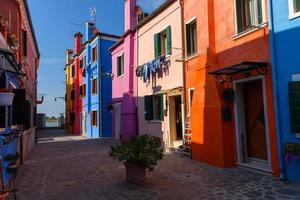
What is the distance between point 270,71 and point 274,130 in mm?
1531

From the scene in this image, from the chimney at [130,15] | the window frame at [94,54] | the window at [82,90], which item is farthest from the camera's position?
the window at [82,90]

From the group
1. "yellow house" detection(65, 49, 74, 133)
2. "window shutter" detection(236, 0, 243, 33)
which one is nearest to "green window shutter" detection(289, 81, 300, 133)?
"window shutter" detection(236, 0, 243, 33)

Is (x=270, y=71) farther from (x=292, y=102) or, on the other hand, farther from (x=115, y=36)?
(x=115, y=36)

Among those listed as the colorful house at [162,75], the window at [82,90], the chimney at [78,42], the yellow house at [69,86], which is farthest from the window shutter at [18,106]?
the yellow house at [69,86]

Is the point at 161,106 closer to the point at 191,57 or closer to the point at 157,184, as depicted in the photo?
the point at 191,57

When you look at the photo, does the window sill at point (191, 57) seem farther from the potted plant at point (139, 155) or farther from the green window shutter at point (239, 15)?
the potted plant at point (139, 155)

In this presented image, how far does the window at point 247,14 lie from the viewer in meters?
8.37

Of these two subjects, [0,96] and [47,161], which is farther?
[47,161]

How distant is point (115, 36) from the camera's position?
985 inches

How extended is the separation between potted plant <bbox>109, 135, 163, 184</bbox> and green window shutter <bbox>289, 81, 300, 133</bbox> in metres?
3.22

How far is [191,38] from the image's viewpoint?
461 inches

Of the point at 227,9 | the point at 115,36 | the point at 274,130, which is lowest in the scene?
the point at 274,130

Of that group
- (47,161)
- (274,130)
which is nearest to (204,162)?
(274,130)

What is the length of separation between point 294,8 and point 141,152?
501cm
